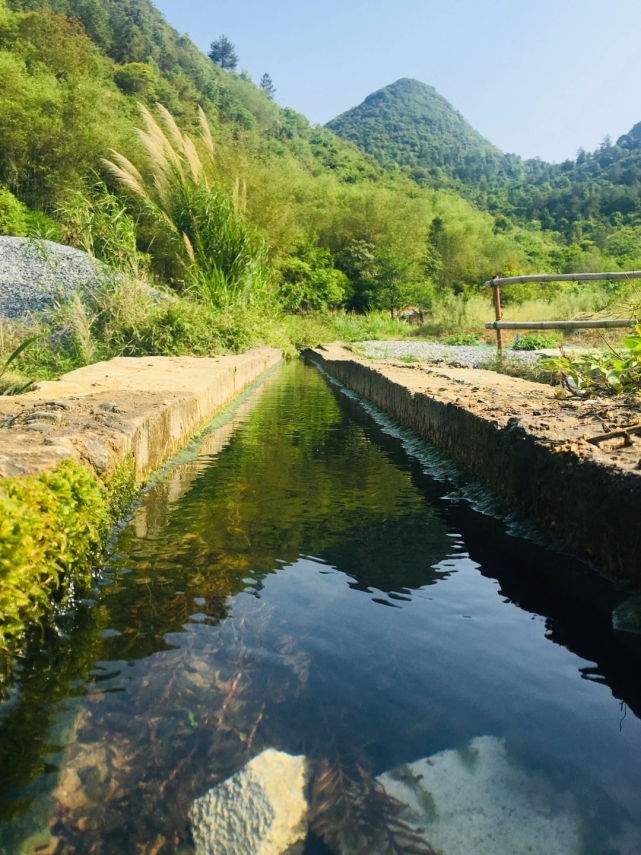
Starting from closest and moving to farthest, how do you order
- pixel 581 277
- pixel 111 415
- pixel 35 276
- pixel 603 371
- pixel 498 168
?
1. pixel 111 415
2. pixel 603 371
3. pixel 581 277
4. pixel 35 276
5. pixel 498 168

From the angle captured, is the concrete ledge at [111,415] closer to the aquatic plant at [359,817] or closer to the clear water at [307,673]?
the clear water at [307,673]

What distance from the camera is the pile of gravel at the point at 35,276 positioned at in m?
8.53

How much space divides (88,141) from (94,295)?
64.9 feet

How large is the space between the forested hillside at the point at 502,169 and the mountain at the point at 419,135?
6.2 inches

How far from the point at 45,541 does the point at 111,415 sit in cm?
138

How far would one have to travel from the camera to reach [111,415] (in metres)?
2.85

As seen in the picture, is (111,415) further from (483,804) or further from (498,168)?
(498,168)

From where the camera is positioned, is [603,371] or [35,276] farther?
[35,276]

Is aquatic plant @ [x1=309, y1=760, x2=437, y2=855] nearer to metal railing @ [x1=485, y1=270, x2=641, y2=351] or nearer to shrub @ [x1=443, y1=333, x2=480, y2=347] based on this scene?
metal railing @ [x1=485, y1=270, x2=641, y2=351]

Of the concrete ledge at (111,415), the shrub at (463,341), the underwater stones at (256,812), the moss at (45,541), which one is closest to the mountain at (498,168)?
the shrub at (463,341)

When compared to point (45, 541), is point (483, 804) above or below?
below

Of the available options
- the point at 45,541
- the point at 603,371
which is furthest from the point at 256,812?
the point at 603,371

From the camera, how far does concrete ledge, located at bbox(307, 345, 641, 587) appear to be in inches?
72.0

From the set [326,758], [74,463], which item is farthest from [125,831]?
[74,463]
